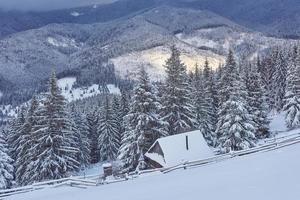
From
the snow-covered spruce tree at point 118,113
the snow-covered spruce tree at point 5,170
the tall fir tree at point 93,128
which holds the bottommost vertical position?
the tall fir tree at point 93,128

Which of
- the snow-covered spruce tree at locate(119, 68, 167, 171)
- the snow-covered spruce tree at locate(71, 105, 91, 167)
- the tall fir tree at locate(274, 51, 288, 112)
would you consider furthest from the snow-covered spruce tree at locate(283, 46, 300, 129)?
the snow-covered spruce tree at locate(71, 105, 91, 167)

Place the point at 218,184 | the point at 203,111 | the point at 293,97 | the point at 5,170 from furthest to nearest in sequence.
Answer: the point at 293,97 → the point at 203,111 → the point at 5,170 → the point at 218,184

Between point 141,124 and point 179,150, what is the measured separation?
14.6 ft

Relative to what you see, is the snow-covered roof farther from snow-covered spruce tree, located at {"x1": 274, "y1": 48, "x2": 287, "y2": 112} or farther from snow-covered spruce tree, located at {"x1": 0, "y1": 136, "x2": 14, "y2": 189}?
snow-covered spruce tree, located at {"x1": 274, "y1": 48, "x2": 287, "y2": 112}

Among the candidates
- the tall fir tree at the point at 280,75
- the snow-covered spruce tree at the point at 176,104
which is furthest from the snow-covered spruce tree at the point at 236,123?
the tall fir tree at the point at 280,75

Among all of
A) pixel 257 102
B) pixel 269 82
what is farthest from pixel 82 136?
pixel 269 82

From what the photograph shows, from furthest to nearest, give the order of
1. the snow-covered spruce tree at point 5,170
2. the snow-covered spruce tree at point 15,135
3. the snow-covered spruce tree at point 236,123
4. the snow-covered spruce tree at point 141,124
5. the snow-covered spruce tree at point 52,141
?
the snow-covered spruce tree at point 15,135
the snow-covered spruce tree at point 236,123
the snow-covered spruce tree at point 5,170
the snow-covered spruce tree at point 141,124
the snow-covered spruce tree at point 52,141

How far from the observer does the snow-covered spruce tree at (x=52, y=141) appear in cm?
3841

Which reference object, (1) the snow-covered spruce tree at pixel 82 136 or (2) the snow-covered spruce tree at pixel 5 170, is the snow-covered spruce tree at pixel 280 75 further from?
(2) the snow-covered spruce tree at pixel 5 170

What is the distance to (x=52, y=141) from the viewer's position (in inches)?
1517

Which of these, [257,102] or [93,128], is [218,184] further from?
[93,128]

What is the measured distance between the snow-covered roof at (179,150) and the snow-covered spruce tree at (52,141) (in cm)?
750

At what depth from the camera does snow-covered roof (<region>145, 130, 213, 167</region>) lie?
3966 cm

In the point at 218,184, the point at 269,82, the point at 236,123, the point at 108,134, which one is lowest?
the point at 269,82
